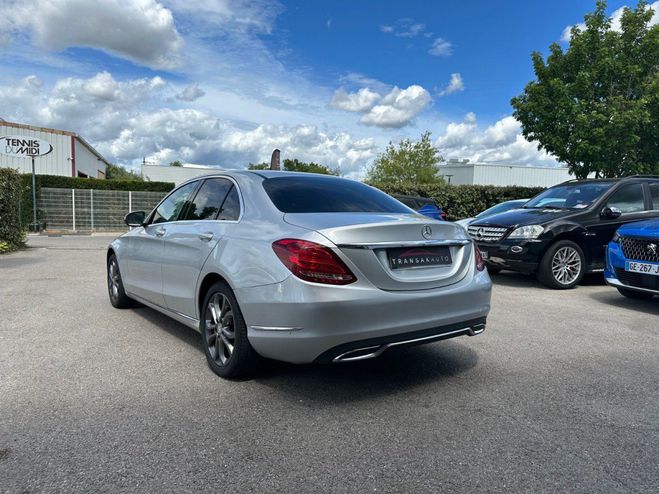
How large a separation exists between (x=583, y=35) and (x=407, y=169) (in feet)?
81.5

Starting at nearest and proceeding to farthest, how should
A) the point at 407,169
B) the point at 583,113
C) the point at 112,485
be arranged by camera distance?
the point at 112,485, the point at 583,113, the point at 407,169

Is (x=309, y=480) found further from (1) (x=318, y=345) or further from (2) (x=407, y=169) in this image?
(2) (x=407, y=169)

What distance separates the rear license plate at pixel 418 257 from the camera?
3301 millimetres

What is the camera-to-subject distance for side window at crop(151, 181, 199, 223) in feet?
15.9

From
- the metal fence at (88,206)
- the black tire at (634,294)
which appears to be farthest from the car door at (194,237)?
the metal fence at (88,206)

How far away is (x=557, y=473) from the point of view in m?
2.47

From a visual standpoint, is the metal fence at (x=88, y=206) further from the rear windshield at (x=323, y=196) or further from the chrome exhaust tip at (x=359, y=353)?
the chrome exhaust tip at (x=359, y=353)

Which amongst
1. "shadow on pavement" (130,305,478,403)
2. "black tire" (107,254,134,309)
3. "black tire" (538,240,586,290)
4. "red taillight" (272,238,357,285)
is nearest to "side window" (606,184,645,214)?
"black tire" (538,240,586,290)

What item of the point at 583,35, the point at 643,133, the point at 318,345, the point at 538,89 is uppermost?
the point at 583,35

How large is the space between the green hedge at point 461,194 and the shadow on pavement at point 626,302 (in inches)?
515

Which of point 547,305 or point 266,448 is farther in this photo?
point 547,305

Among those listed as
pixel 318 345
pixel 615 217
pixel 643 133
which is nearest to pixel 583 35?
pixel 643 133

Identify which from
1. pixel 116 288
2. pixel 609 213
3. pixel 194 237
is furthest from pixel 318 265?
pixel 609 213

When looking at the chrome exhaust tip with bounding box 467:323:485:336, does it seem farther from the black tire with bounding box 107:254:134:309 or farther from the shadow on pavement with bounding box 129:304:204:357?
the black tire with bounding box 107:254:134:309
